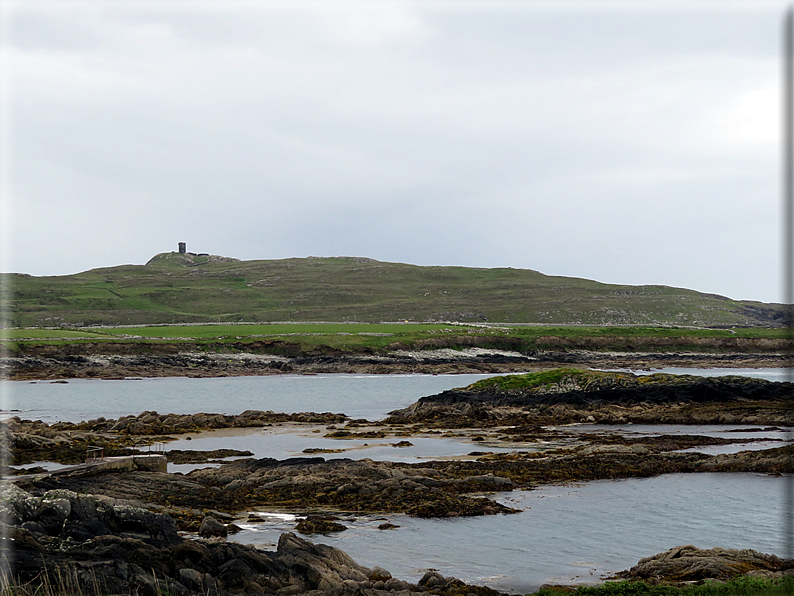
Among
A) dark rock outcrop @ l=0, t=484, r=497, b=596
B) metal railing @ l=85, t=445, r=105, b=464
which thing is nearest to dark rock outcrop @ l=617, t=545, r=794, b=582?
dark rock outcrop @ l=0, t=484, r=497, b=596

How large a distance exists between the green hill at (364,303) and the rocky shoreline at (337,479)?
102973 millimetres

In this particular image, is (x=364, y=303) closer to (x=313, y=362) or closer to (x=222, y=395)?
(x=313, y=362)

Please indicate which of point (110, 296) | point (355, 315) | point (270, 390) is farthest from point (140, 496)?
point (110, 296)

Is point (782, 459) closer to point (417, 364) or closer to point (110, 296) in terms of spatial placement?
point (417, 364)

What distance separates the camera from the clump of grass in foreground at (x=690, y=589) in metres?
12.1

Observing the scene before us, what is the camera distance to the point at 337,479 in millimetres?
23281

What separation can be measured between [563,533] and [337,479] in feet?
25.1

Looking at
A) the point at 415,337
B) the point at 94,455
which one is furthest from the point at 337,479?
the point at 415,337

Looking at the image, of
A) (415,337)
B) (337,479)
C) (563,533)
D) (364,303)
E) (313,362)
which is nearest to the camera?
(563,533)

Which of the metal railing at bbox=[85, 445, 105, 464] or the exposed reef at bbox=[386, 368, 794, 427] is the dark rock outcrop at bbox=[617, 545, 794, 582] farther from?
the exposed reef at bbox=[386, 368, 794, 427]

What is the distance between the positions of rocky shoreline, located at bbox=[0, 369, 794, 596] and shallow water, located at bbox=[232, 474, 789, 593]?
878 millimetres

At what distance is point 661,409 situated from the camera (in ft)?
145

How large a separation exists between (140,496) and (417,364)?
A: 65417mm

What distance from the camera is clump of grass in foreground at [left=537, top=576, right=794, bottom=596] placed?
12.1m
